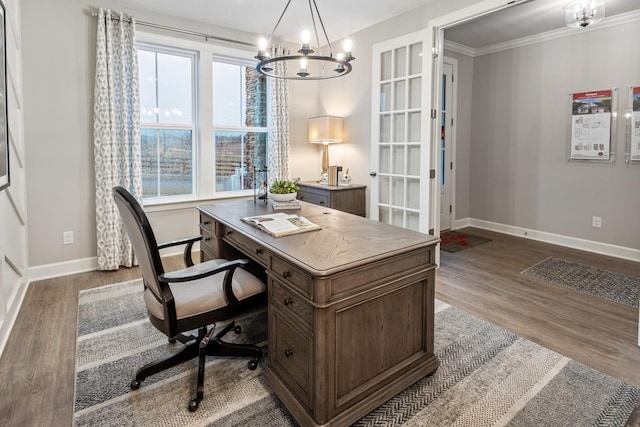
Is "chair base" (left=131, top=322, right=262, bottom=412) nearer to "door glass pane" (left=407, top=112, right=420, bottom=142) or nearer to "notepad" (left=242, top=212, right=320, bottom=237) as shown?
"notepad" (left=242, top=212, right=320, bottom=237)

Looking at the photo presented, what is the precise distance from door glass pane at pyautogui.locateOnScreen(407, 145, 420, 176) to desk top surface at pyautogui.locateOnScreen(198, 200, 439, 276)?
1.65 metres

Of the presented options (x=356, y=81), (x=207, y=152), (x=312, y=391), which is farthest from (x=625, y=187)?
(x=207, y=152)

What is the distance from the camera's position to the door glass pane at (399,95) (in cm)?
394

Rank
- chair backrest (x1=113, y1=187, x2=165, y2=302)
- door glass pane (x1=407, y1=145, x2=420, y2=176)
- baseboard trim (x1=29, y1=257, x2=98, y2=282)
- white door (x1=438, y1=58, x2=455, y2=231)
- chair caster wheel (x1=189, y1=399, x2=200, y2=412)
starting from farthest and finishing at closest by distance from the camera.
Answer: white door (x1=438, y1=58, x2=455, y2=231), door glass pane (x1=407, y1=145, x2=420, y2=176), baseboard trim (x1=29, y1=257, x2=98, y2=282), chair caster wheel (x1=189, y1=399, x2=200, y2=412), chair backrest (x1=113, y1=187, x2=165, y2=302)

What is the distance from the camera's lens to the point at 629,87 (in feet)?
13.3

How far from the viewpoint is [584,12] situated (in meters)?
2.99

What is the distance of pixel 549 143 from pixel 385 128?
7.55 feet

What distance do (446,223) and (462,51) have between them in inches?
99.0

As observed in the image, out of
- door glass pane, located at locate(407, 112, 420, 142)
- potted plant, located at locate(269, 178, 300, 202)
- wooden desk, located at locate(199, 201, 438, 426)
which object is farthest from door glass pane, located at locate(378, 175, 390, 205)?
wooden desk, located at locate(199, 201, 438, 426)

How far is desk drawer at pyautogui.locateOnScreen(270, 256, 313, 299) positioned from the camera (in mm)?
1532

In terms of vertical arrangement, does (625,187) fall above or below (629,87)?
below

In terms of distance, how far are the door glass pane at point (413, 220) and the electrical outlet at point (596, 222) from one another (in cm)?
229

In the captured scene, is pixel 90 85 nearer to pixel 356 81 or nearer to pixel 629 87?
pixel 356 81

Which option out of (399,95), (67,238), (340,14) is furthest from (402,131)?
(67,238)
